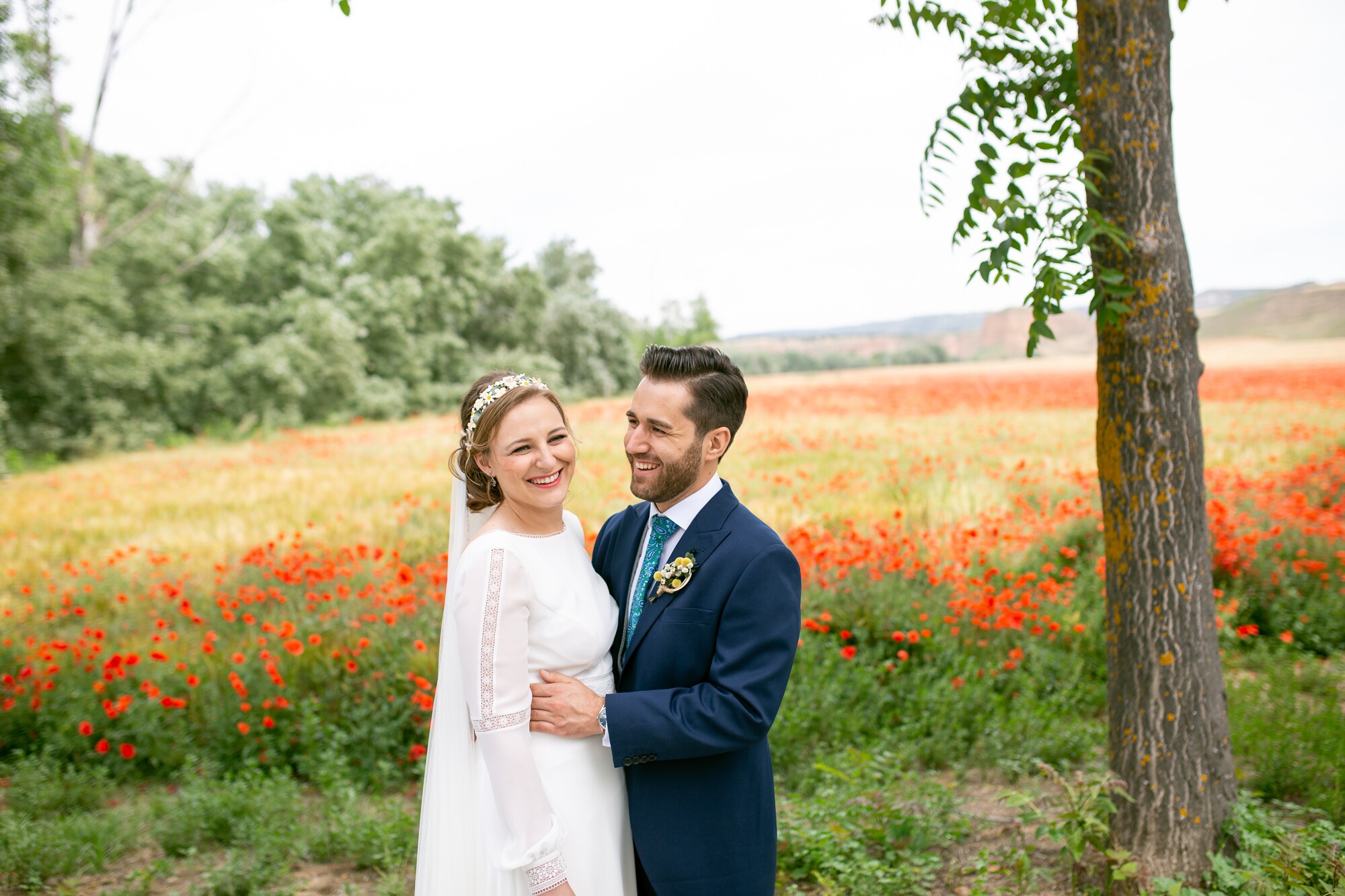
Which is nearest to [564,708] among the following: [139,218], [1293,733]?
[1293,733]

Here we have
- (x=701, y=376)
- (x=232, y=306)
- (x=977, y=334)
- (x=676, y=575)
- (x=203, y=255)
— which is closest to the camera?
(x=676, y=575)

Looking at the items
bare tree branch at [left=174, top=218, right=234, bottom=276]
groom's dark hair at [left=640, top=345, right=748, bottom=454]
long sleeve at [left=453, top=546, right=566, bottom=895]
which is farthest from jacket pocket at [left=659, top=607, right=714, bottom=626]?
bare tree branch at [left=174, top=218, right=234, bottom=276]

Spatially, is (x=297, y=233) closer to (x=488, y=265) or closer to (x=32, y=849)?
(x=488, y=265)

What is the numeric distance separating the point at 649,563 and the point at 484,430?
61 cm

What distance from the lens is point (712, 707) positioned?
2137 millimetres

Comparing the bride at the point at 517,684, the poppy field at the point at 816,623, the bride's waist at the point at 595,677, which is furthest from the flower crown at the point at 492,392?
the poppy field at the point at 816,623

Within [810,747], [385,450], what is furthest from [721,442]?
[385,450]

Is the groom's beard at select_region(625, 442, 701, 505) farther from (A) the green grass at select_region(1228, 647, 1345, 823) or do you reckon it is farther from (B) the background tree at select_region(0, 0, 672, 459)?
(B) the background tree at select_region(0, 0, 672, 459)

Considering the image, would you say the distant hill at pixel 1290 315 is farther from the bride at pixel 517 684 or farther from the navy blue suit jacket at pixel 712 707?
the bride at pixel 517 684

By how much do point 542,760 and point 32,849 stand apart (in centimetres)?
323

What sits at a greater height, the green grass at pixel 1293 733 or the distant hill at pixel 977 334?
the distant hill at pixel 977 334

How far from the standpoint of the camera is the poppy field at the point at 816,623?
4742 millimetres

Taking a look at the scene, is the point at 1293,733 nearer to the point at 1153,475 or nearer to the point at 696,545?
the point at 1153,475

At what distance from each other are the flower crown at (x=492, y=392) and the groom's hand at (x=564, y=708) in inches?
29.2
